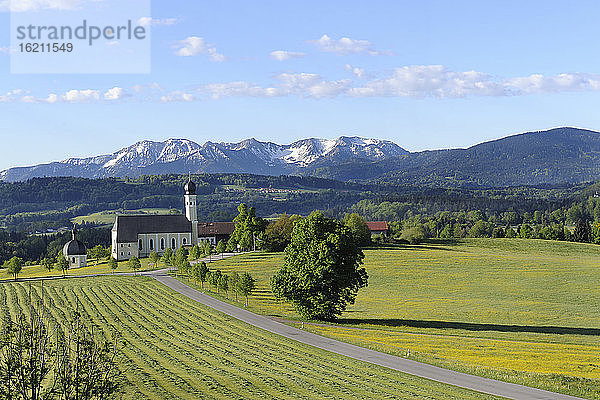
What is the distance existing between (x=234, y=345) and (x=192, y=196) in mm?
91146

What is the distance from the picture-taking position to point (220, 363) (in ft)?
125

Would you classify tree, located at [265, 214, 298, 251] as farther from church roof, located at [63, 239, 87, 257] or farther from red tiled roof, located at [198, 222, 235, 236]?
church roof, located at [63, 239, 87, 257]

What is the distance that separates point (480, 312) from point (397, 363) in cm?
2685

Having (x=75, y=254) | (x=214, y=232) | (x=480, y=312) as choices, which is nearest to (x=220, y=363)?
(x=480, y=312)

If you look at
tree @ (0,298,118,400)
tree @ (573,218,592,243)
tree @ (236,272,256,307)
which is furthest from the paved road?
tree @ (573,218,592,243)

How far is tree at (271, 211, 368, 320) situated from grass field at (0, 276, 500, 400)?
6689mm

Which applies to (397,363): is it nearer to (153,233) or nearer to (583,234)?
(153,233)

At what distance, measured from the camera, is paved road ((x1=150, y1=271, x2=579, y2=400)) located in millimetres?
31328

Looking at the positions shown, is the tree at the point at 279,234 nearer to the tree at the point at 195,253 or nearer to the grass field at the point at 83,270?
the tree at the point at 195,253

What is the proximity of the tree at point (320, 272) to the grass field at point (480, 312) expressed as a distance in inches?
86.1

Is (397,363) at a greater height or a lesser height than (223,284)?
lesser

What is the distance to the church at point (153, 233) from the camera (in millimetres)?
127062

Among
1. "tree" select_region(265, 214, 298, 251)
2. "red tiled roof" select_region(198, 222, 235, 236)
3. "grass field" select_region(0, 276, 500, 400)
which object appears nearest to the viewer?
"grass field" select_region(0, 276, 500, 400)

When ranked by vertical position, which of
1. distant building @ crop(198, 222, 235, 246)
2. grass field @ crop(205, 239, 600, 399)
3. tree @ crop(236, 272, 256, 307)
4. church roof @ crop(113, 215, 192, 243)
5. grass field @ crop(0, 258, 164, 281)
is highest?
church roof @ crop(113, 215, 192, 243)
